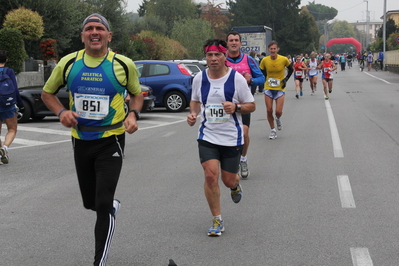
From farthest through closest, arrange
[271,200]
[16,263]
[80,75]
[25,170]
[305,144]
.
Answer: [305,144], [25,170], [271,200], [16,263], [80,75]

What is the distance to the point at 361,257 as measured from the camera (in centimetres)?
503

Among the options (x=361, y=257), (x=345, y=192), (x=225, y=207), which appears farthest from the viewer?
(x=345, y=192)

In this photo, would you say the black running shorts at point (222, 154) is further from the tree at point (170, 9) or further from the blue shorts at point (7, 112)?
the tree at point (170, 9)

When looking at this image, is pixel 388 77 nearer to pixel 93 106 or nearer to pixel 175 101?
pixel 175 101

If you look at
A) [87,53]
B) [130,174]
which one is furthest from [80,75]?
[130,174]

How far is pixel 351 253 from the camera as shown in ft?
16.9

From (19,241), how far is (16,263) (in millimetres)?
659

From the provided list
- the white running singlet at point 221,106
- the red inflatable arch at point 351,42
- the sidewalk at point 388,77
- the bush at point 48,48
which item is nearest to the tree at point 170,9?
the sidewalk at point 388,77

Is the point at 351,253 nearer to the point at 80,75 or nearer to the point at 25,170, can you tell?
the point at 80,75

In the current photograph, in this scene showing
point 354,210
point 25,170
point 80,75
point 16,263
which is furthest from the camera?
point 25,170

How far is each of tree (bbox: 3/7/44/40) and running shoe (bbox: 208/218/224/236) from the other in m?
22.3

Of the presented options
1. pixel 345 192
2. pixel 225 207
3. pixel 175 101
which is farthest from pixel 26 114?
pixel 345 192

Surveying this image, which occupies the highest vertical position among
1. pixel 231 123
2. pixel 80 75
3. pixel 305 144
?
pixel 80 75

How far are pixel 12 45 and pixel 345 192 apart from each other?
1944 centimetres
